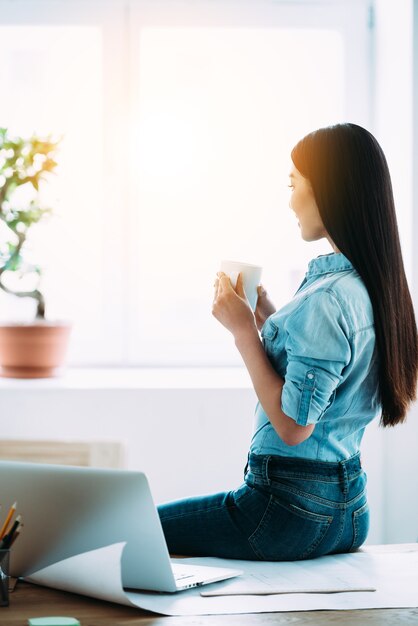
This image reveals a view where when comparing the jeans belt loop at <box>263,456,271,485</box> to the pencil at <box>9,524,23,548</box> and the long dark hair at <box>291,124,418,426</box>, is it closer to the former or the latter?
the long dark hair at <box>291,124,418,426</box>

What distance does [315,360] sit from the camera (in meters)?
1.29

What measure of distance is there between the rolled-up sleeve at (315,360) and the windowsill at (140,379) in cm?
101

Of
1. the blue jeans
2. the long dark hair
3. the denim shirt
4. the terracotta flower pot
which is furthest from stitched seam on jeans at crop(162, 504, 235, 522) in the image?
the terracotta flower pot

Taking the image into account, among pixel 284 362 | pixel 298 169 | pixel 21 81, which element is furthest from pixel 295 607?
pixel 21 81

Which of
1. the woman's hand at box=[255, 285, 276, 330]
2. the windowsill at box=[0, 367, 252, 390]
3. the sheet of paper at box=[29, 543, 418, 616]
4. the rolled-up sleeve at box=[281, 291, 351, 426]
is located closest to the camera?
the sheet of paper at box=[29, 543, 418, 616]

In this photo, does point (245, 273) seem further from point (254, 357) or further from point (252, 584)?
point (252, 584)

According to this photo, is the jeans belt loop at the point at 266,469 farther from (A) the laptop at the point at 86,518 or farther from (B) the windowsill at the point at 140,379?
(B) the windowsill at the point at 140,379

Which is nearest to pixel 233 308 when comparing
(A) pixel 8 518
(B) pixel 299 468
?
(B) pixel 299 468

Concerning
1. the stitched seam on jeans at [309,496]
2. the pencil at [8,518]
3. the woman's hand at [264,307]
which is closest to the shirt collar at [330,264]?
the woman's hand at [264,307]

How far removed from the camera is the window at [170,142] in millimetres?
2578

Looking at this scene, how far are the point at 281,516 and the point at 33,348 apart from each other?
119cm

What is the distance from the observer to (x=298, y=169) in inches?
58.1

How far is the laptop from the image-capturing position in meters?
1.02

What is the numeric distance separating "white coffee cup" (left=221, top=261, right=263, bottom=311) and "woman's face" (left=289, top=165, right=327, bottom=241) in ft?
0.38
